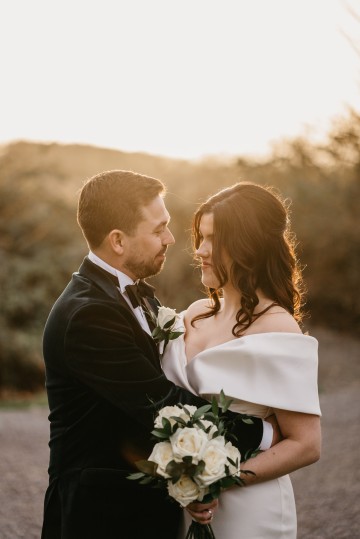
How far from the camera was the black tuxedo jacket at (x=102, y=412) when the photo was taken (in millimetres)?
2725

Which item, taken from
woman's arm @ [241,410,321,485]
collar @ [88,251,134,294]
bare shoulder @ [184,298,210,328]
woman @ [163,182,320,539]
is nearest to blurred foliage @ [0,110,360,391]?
bare shoulder @ [184,298,210,328]

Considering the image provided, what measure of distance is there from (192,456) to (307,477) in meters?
5.91

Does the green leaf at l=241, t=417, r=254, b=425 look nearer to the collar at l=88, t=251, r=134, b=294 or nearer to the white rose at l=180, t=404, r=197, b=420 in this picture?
the white rose at l=180, t=404, r=197, b=420

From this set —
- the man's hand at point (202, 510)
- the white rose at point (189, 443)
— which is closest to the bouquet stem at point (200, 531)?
the man's hand at point (202, 510)

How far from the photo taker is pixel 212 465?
96.1 inches

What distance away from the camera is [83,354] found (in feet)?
9.04

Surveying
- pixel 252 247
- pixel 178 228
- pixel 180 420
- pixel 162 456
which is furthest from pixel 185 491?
pixel 178 228

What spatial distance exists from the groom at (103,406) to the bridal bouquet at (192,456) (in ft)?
0.52

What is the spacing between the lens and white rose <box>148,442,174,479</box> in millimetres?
2475

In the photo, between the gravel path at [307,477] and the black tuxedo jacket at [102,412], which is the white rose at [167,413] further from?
the gravel path at [307,477]

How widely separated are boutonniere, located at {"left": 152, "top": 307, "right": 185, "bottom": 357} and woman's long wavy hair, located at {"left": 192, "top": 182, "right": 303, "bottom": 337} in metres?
0.28

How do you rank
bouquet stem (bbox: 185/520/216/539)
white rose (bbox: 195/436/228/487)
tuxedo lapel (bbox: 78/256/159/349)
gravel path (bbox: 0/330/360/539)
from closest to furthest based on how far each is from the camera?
white rose (bbox: 195/436/228/487) < bouquet stem (bbox: 185/520/216/539) < tuxedo lapel (bbox: 78/256/159/349) < gravel path (bbox: 0/330/360/539)

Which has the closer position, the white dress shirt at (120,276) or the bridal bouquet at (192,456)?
the bridal bouquet at (192,456)

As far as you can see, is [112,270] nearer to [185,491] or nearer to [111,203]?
[111,203]
